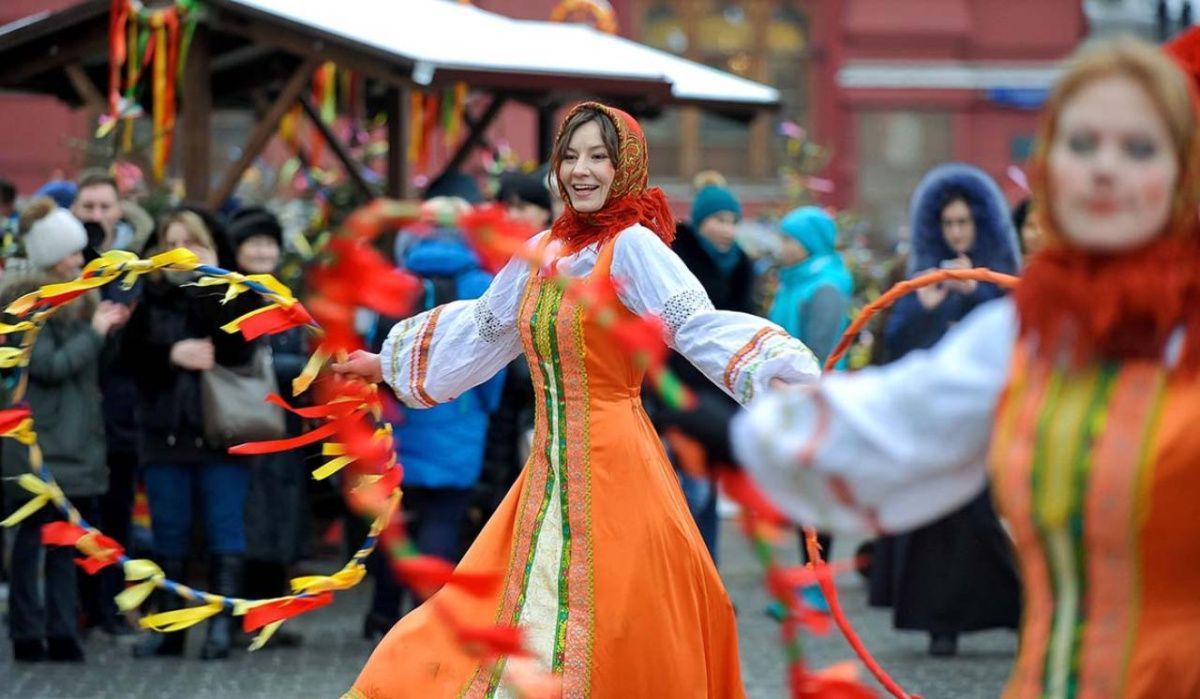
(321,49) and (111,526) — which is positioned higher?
(321,49)

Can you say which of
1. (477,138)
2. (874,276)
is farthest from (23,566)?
(874,276)

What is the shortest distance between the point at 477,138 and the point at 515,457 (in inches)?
134

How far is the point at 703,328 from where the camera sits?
469 cm

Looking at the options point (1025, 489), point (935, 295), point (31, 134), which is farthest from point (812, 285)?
point (31, 134)

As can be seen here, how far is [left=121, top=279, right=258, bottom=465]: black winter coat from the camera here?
7809 mm

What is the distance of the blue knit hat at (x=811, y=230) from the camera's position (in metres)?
9.06

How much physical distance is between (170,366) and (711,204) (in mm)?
2529

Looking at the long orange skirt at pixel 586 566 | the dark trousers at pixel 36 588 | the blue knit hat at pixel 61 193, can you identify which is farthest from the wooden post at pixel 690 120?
the long orange skirt at pixel 586 566

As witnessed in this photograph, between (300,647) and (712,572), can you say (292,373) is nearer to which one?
(300,647)

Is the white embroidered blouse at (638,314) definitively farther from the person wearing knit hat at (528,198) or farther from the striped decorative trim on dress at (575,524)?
the person wearing knit hat at (528,198)

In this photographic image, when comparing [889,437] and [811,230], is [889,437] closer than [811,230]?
Yes

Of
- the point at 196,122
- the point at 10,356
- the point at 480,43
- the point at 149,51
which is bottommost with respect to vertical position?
the point at 10,356

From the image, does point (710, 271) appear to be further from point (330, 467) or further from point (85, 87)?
point (85, 87)

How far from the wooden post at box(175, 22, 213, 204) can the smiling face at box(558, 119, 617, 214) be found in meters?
5.24
